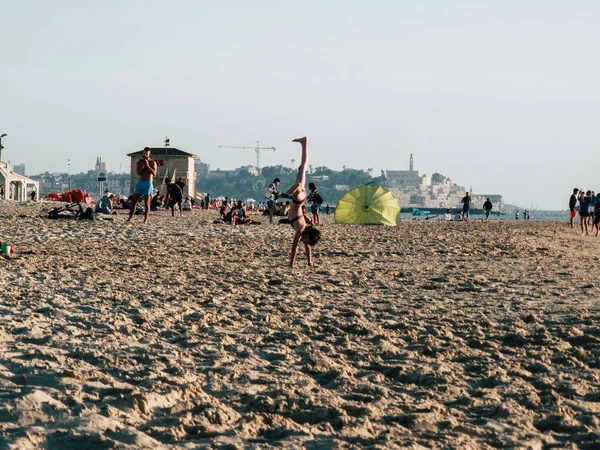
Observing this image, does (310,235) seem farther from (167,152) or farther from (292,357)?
(167,152)

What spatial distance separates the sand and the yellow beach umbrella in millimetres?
16535

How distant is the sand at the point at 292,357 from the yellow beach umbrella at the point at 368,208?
16.5 metres

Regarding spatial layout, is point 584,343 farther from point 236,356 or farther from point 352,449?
point 352,449

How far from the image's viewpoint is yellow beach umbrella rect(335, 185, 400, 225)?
2762 centimetres

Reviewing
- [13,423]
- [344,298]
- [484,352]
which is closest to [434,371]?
[484,352]

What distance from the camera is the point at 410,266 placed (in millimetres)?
11969

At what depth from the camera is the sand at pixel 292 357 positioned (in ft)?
13.1

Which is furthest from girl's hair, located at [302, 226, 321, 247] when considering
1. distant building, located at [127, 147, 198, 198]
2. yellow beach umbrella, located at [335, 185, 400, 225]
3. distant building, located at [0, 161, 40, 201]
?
distant building, located at [127, 147, 198, 198]

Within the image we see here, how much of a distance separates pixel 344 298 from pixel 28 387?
4.33 m

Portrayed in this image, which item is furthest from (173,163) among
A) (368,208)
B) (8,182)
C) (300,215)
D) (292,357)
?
(292,357)

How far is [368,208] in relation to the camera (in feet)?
91.1

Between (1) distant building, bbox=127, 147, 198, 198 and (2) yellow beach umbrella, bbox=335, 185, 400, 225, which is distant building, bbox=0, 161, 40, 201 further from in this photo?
(2) yellow beach umbrella, bbox=335, 185, 400, 225

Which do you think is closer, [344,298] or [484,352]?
[484,352]

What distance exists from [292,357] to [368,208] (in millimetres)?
22370
